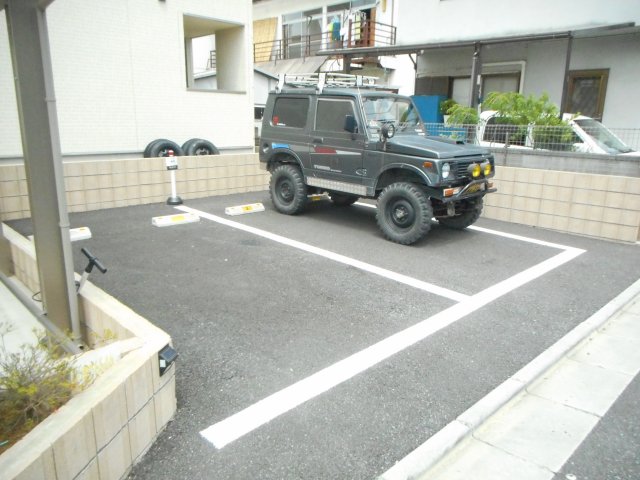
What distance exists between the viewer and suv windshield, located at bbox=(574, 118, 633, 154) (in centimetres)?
902

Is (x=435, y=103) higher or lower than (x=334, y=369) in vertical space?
higher

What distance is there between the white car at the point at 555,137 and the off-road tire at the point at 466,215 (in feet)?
7.39

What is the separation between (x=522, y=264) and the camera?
591 centimetres

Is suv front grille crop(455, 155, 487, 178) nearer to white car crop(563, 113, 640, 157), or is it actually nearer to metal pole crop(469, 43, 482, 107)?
white car crop(563, 113, 640, 157)

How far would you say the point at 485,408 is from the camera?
295cm

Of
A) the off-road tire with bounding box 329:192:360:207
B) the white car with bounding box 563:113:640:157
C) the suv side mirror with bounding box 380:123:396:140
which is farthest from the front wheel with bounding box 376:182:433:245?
Result: the white car with bounding box 563:113:640:157

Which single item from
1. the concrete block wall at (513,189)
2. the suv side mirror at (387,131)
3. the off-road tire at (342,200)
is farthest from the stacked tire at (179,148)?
the suv side mirror at (387,131)

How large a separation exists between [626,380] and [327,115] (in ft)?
Answer: 17.5

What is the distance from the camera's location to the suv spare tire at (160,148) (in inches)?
414

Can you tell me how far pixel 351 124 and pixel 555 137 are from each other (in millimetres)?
4344

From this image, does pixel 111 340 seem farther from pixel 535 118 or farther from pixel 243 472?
pixel 535 118

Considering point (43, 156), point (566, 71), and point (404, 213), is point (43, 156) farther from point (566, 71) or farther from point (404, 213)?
point (566, 71)

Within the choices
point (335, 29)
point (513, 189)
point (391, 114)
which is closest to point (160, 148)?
point (391, 114)

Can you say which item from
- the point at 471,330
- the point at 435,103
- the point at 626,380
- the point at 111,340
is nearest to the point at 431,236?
the point at 471,330
